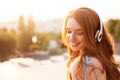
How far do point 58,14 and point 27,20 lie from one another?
0.21 meters

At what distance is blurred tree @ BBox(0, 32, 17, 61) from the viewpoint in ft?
5.21

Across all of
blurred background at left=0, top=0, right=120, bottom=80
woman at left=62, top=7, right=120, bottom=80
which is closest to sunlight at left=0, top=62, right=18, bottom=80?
blurred background at left=0, top=0, right=120, bottom=80

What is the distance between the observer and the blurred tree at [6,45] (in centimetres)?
159

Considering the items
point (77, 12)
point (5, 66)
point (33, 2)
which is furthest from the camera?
point (33, 2)

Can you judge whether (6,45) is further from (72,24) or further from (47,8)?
(72,24)

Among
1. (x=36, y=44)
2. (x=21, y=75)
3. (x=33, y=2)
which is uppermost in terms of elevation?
(x=33, y=2)

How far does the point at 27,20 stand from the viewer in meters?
1.73

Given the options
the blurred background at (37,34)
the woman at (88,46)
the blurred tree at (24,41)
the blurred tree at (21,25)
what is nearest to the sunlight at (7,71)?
the blurred background at (37,34)

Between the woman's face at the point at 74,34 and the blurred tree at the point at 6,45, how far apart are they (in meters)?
0.91

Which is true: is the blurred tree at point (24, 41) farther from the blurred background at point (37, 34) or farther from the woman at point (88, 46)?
the woman at point (88, 46)

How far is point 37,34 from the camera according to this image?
174 cm

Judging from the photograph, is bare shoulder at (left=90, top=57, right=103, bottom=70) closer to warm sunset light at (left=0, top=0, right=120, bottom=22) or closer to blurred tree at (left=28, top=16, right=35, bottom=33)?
warm sunset light at (left=0, top=0, right=120, bottom=22)

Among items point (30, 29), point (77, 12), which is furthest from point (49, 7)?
point (77, 12)

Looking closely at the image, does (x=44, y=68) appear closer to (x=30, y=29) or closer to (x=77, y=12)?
(x=30, y=29)
